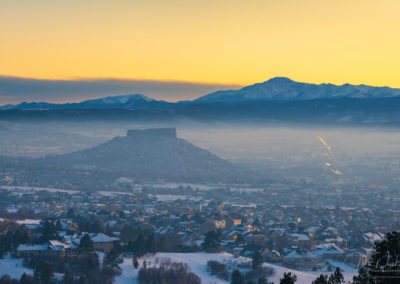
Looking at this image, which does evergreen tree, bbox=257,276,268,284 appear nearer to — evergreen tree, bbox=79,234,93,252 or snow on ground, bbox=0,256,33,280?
evergreen tree, bbox=79,234,93,252

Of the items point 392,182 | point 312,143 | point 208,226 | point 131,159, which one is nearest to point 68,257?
point 208,226

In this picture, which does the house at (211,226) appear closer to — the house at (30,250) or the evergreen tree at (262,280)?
the house at (30,250)

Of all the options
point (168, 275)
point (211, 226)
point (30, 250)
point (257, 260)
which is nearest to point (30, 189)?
point (211, 226)

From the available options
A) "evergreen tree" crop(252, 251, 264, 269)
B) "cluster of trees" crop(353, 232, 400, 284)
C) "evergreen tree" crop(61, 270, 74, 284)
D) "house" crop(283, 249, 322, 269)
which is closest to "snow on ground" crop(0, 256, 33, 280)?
"evergreen tree" crop(61, 270, 74, 284)

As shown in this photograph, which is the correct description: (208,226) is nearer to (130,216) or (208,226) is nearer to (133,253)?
(130,216)

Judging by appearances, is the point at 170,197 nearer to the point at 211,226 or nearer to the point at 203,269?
the point at 211,226

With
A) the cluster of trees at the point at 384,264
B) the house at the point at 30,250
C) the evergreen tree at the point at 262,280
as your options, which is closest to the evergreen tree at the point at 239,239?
the house at the point at 30,250
